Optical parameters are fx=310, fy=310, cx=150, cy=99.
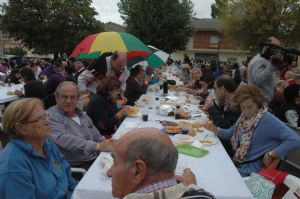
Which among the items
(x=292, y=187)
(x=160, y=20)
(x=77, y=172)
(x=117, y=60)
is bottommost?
(x=77, y=172)

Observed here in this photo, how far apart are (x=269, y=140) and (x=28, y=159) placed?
210 cm

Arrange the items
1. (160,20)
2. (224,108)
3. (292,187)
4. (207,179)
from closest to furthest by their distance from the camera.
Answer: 1. (207,179)
2. (292,187)
3. (224,108)
4. (160,20)

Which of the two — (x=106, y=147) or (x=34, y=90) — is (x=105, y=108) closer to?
(x=106, y=147)

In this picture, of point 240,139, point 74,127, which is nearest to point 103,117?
point 74,127

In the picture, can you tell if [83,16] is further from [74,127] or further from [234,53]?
[74,127]

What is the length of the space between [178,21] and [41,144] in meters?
19.6

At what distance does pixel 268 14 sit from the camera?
21.3m

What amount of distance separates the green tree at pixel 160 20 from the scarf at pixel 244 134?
1809 centimetres

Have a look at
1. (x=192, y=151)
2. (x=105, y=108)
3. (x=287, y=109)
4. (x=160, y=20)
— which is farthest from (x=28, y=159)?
(x=160, y=20)

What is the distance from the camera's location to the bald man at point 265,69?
174 inches

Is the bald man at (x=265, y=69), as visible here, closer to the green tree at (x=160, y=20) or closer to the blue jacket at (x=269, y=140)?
the blue jacket at (x=269, y=140)

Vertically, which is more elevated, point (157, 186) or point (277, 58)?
point (277, 58)

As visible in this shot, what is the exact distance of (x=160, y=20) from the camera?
20750 millimetres

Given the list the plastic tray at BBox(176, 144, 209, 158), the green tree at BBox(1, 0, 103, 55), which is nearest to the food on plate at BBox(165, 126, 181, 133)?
the plastic tray at BBox(176, 144, 209, 158)
